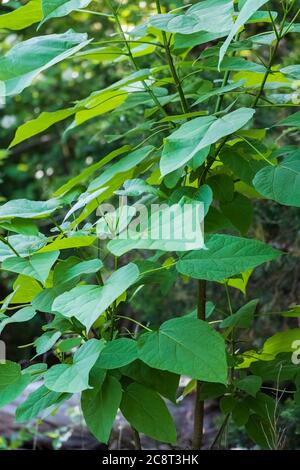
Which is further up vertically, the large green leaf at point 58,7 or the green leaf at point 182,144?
the large green leaf at point 58,7

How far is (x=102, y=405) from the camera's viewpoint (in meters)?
0.95

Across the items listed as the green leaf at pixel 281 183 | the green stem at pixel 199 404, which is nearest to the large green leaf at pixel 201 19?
the green leaf at pixel 281 183

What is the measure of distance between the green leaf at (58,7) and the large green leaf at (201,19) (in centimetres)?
10

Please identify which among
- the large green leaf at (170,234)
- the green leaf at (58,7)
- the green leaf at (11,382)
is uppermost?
the green leaf at (58,7)

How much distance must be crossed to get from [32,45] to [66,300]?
0.35 meters

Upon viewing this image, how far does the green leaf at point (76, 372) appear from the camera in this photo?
814 mm

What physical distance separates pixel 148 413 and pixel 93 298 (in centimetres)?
27

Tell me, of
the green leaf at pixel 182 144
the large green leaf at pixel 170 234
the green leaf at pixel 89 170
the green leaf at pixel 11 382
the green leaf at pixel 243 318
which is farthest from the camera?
the green leaf at pixel 243 318

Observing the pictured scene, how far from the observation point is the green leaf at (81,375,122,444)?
93 cm

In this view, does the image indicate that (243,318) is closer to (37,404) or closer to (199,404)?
(199,404)

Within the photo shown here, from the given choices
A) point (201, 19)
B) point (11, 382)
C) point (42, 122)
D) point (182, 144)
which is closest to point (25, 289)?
point (11, 382)

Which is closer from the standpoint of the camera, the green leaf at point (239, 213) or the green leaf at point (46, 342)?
the green leaf at point (46, 342)

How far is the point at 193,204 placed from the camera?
79cm

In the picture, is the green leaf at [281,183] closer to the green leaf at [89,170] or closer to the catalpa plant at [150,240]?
the catalpa plant at [150,240]
